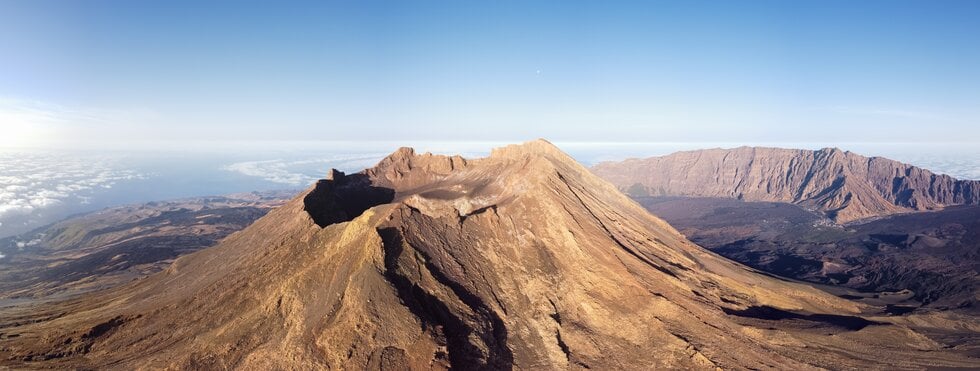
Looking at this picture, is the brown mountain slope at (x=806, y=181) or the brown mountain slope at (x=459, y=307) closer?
the brown mountain slope at (x=459, y=307)

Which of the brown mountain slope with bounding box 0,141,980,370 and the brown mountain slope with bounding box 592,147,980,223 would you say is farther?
the brown mountain slope with bounding box 592,147,980,223

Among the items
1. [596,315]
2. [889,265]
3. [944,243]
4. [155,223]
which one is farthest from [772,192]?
[155,223]

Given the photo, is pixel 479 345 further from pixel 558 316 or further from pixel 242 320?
pixel 242 320

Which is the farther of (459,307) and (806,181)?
(806,181)
